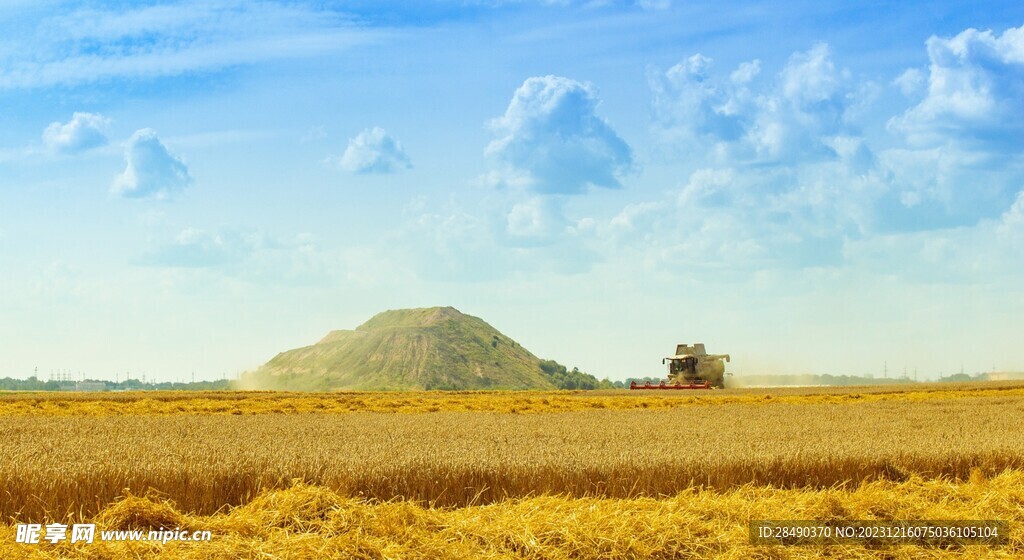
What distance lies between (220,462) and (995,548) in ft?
33.9

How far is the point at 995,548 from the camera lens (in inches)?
416

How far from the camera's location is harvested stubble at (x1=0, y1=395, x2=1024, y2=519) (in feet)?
37.7

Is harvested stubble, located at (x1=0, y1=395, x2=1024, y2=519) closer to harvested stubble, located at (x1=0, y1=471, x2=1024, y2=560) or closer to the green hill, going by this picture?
harvested stubble, located at (x1=0, y1=471, x2=1024, y2=560)

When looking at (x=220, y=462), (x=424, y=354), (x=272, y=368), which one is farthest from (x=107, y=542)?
(x=272, y=368)

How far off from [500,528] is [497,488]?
222 centimetres

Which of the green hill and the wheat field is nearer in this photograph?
the wheat field

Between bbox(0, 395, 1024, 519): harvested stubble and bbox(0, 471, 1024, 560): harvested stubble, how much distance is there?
667 mm

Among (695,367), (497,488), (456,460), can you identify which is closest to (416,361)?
(695,367)

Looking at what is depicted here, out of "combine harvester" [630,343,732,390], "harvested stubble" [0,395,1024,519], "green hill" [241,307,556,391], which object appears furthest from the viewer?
"green hill" [241,307,556,391]

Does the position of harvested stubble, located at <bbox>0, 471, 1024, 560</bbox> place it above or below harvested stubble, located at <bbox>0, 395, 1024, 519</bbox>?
below

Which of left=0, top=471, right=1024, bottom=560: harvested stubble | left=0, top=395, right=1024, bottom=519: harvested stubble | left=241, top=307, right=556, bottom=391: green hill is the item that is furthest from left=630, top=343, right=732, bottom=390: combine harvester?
left=241, top=307, right=556, bottom=391: green hill

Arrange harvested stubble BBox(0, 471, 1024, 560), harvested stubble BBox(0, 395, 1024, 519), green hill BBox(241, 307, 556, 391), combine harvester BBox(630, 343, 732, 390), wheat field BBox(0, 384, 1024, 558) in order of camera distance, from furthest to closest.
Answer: green hill BBox(241, 307, 556, 391) → combine harvester BBox(630, 343, 732, 390) → harvested stubble BBox(0, 395, 1024, 519) → wheat field BBox(0, 384, 1024, 558) → harvested stubble BBox(0, 471, 1024, 560)

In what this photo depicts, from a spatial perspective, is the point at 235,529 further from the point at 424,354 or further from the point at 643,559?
the point at 424,354

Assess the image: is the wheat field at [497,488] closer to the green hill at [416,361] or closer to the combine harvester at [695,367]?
the combine harvester at [695,367]
